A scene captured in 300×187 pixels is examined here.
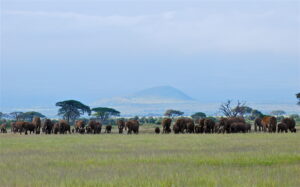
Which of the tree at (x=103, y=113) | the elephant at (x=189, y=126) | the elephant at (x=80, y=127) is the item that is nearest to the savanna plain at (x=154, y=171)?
the elephant at (x=189, y=126)

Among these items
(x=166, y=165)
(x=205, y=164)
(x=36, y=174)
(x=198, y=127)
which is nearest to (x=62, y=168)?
(x=36, y=174)

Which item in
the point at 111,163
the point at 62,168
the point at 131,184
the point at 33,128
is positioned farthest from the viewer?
the point at 33,128

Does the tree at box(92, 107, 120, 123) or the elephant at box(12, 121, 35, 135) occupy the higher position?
the tree at box(92, 107, 120, 123)

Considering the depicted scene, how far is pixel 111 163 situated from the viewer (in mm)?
20188

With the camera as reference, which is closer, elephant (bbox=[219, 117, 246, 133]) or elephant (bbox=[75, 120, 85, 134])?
elephant (bbox=[219, 117, 246, 133])

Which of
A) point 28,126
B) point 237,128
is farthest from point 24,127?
point 237,128

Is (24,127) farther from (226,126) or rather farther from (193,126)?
(226,126)

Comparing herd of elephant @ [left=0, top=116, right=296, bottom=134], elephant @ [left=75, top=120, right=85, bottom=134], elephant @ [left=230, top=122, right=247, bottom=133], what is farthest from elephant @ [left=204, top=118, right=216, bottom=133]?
elephant @ [left=75, top=120, right=85, bottom=134]

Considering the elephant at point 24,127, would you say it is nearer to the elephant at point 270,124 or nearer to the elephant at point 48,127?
the elephant at point 48,127

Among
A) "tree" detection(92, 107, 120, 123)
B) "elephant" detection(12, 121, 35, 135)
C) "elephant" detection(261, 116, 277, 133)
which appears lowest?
"elephant" detection(12, 121, 35, 135)

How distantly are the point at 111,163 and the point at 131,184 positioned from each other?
245 inches

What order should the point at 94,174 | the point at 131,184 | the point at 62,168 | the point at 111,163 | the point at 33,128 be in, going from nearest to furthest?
the point at 131,184 < the point at 94,174 < the point at 62,168 < the point at 111,163 < the point at 33,128

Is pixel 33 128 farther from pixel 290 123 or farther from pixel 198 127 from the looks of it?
pixel 290 123

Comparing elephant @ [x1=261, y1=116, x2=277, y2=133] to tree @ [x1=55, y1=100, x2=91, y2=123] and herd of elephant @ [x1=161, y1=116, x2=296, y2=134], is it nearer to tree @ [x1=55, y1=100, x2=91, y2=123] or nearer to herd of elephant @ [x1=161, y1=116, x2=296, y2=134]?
herd of elephant @ [x1=161, y1=116, x2=296, y2=134]
